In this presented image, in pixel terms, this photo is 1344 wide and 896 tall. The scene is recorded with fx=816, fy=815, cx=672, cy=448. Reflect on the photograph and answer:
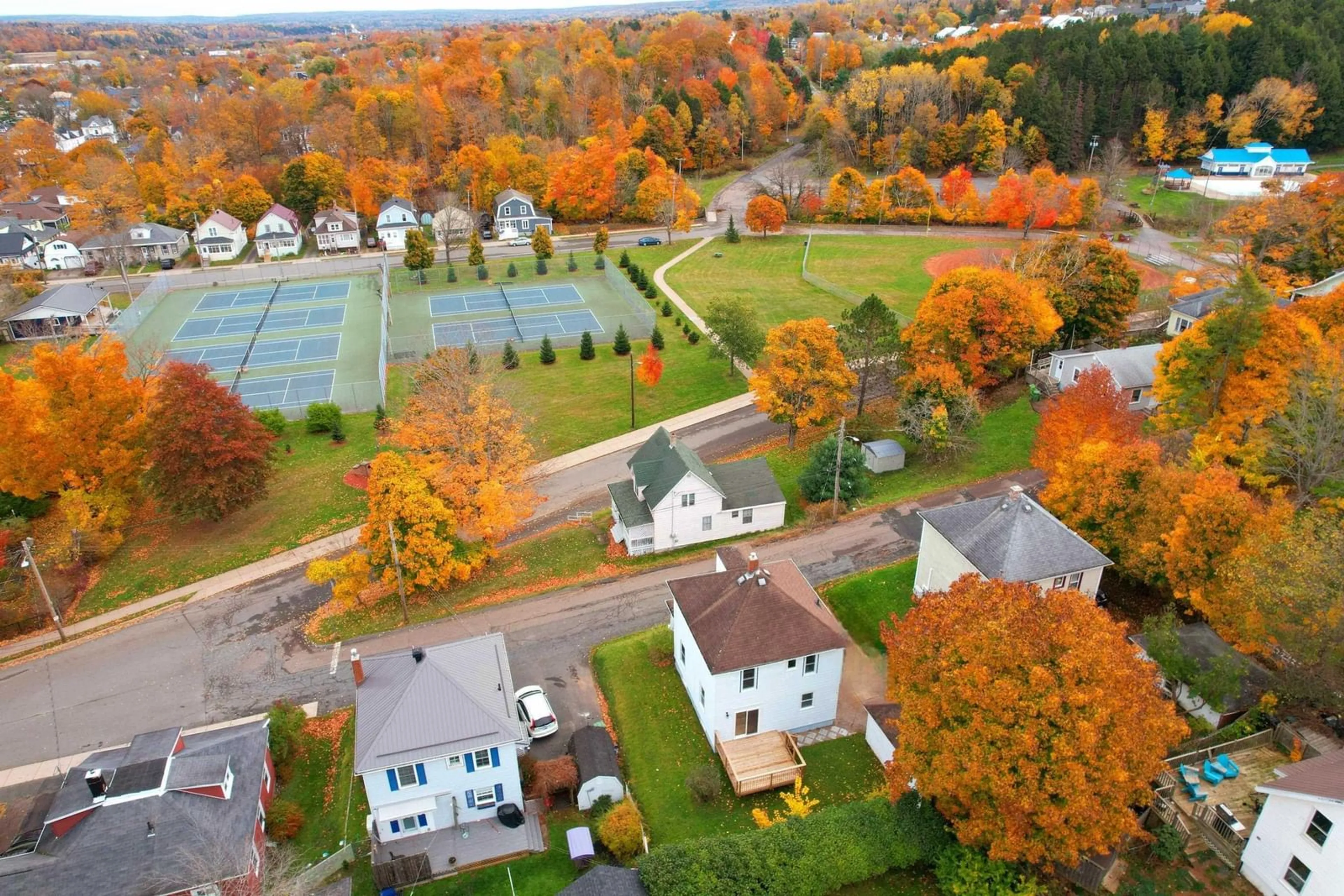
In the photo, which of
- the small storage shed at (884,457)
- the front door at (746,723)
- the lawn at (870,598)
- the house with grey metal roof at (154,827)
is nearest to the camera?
the house with grey metal roof at (154,827)

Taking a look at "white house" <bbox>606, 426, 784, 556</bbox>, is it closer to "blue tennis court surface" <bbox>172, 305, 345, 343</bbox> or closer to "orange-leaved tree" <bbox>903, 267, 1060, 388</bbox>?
"orange-leaved tree" <bbox>903, 267, 1060, 388</bbox>

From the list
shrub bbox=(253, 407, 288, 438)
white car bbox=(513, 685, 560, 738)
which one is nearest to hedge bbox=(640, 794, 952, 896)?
white car bbox=(513, 685, 560, 738)

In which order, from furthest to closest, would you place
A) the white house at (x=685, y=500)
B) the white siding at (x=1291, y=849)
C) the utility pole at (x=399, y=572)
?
the white house at (x=685, y=500) → the utility pole at (x=399, y=572) → the white siding at (x=1291, y=849)

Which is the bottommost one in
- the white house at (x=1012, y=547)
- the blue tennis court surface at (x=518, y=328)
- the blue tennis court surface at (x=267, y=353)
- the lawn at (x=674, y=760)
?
the blue tennis court surface at (x=267, y=353)

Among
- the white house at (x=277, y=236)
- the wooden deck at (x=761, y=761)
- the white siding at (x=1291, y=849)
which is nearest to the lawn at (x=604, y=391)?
the wooden deck at (x=761, y=761)

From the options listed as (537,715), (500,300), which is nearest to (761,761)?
(537,715)

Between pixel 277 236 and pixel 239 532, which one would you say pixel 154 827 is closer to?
pixel 239 532

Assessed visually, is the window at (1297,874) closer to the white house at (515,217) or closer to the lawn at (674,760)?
the lawn at (674,760)

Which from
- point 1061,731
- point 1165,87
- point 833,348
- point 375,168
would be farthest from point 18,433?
point 1165,87
